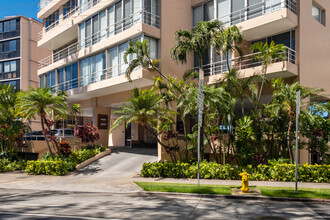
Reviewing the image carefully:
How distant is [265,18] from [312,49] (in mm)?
Result: 3348

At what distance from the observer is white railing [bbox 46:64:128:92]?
19656 mm

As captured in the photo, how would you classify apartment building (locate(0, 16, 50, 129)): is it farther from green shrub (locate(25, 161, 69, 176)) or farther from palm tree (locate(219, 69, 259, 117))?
palm tree (locate(219, 69, 259, 117))

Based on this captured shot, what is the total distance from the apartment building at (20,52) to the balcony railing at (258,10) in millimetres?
32555

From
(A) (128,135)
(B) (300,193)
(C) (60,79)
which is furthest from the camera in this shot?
(C) (60,79)

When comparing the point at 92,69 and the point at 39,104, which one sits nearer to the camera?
the point at 39,104

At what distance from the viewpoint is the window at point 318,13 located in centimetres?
1858

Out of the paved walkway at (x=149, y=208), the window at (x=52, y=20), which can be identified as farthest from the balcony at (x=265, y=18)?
the window at (x=52, y=20)

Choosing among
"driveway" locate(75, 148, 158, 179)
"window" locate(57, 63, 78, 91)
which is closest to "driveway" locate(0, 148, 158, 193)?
"driveway" locate(75, 148, 158, 179)

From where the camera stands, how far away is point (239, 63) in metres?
18.5

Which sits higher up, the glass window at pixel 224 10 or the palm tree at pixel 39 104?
the glass window at pixel 224 10

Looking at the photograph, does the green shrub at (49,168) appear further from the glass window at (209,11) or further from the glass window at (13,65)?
the glass window at (13,65)

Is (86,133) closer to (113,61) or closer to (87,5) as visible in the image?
(113,61)

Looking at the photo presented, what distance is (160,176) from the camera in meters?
15.2

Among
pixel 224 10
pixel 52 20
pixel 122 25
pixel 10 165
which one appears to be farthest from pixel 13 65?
pixel 224 10
